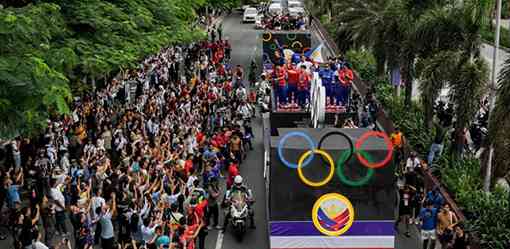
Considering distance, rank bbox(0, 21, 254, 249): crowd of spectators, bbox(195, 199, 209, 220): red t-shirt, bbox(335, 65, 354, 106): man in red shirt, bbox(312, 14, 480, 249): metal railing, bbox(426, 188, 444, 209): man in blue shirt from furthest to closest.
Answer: bbox(335, 65, 354, 106): man in red shirt → bbox(312, 14, 480, 249): metal railing → bbox(426, 188, 444, 209): man in blue shirt → bbox(195, 199, 209, 220): red t-shirt → bbox(0, 21, 254, 249): crowd of spectators

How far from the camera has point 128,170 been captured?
17.4m

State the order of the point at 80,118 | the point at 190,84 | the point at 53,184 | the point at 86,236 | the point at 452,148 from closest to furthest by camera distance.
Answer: the point at 86,236, the point at 53,184, the point at 452,148, the point at 80,118, the point at 190,84

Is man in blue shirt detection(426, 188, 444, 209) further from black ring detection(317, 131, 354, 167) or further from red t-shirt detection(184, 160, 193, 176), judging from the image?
red t-shirt detection(184, 160, 193, 176)

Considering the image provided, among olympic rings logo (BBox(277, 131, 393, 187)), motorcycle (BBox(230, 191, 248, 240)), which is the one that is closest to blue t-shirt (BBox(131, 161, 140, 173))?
motorcycle (BBox(230, 191, 248, 240))

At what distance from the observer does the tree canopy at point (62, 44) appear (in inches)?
514

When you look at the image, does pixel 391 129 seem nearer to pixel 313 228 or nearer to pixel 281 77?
pixel 281 77

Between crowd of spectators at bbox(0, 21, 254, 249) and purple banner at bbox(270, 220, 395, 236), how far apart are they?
179cm

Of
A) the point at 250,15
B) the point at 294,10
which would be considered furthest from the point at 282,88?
the point at 250,15

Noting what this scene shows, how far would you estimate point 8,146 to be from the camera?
19578 mm

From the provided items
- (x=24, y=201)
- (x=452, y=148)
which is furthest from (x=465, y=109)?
(x=24, y=201)

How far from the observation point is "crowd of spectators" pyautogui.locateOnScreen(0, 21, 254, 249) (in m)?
15.0

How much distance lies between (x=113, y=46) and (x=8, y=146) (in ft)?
13.1

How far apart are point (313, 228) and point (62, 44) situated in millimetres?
8303

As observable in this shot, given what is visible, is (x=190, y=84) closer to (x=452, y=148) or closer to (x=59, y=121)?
(x=59, y=121)
